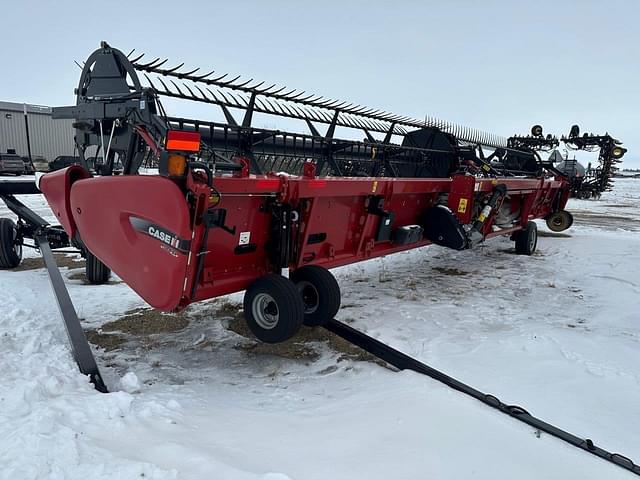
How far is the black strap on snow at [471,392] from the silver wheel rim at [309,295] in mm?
190

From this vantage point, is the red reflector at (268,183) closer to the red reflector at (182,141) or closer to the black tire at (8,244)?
the red reflector at (182,141)

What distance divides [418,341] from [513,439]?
142 cm

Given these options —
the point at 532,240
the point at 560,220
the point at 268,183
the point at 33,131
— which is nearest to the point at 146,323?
the point at 268,183

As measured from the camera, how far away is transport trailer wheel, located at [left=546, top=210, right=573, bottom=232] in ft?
29.6

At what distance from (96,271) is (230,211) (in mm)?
2524

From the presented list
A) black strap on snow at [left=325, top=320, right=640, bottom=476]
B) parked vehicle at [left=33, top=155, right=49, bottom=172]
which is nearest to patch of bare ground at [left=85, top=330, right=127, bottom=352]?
black strap on snow at [left=325, top=320, right=640, bottom=476]

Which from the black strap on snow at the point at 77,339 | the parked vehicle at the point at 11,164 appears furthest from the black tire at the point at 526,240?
the parked vehicle at the point at 11,164

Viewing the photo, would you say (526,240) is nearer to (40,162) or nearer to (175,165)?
(175,165)

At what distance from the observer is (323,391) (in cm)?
277

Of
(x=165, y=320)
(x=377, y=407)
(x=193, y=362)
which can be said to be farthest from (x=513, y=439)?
(x=165, y=320)

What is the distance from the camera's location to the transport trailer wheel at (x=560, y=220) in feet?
29.6

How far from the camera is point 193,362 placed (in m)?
→ 3.17

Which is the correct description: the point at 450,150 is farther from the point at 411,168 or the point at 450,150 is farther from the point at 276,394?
the point at 276,394

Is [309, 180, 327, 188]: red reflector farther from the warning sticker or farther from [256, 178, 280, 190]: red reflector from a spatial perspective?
the warning sticker
